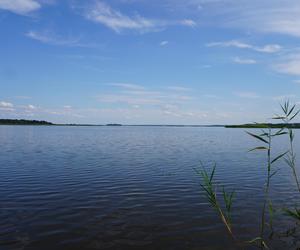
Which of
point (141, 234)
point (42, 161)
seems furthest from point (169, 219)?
point (42, 161)

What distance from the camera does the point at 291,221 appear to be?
1284 cm

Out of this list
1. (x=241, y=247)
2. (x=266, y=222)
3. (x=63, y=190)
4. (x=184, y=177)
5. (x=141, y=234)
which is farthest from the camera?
(x=184, y=177)

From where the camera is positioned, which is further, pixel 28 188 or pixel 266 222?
pixel 28 188

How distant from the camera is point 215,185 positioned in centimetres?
1994

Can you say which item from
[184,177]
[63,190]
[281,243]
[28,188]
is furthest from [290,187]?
[28,188]

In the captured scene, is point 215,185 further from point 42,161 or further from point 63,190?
point 42,161

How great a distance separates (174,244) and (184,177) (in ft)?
39.8

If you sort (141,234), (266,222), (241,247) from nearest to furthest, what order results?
(241,247)
(141,234)
(266,222)

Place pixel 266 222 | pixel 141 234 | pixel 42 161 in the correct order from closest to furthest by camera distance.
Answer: pixel 141 234 → pixel 266 222 → pixel 42 161

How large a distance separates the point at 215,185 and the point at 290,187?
461cm

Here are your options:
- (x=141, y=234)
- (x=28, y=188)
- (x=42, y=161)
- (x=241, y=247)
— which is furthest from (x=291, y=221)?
(x=42, y=161)

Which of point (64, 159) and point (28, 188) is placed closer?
point (28, 188)

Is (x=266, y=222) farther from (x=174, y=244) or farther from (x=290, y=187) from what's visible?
(x=290, y=187)

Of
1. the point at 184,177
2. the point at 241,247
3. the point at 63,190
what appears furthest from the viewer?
the point at 184,177
